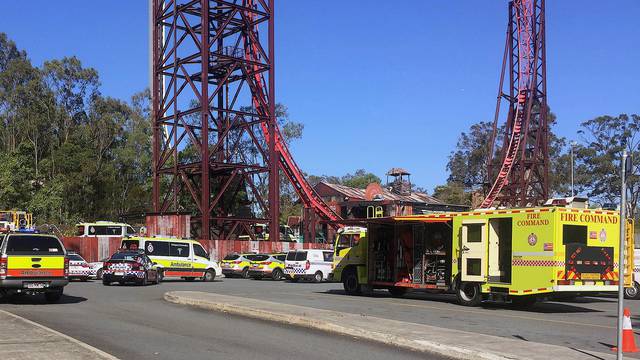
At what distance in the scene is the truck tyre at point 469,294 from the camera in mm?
20250

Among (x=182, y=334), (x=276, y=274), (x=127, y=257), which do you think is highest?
(x=127, y=257)

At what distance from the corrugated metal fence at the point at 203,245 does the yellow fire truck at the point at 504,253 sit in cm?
2315

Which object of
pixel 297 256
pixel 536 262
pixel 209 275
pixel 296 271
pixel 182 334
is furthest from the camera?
pixel 297 256

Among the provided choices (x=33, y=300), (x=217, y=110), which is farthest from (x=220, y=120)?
(x=33, y=300)

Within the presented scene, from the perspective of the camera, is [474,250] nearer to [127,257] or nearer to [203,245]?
[127,257]

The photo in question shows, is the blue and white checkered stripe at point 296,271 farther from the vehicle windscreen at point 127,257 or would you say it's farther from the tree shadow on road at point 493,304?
the vehicle windscreen at point 127,257

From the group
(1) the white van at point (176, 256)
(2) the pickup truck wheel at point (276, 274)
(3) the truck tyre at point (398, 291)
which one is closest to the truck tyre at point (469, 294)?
(3) the truck tyre at point (398, 291)

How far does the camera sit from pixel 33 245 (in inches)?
726

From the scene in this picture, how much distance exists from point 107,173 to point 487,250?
5787 centimetres

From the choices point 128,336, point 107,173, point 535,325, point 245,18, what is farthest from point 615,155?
point 128,336

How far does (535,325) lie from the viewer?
15336 mm

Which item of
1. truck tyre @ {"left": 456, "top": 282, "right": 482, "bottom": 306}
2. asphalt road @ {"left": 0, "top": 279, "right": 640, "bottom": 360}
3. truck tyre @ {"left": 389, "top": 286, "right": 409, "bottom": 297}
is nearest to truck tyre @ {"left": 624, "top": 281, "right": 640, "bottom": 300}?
asphalt road @ {"left": 0, "top": 279, "right": 640, "bottom": 360}

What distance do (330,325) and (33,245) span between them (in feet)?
30.9

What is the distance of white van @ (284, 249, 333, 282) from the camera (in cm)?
3459
